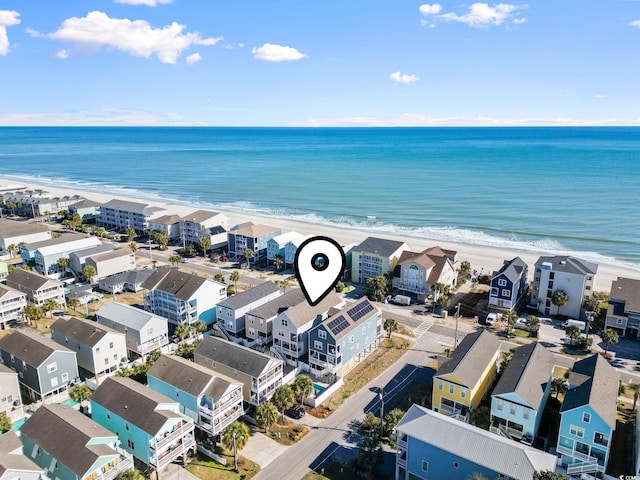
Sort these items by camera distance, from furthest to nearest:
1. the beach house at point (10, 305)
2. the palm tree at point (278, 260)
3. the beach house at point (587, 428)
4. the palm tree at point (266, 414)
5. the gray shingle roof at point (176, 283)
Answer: the palm tree at point (278, 260) < the gray shingle roof at point (176, 283) < the beach house at point (10, 305) < the palm tree at point (266, 414) < the beach house at point (587, 428)

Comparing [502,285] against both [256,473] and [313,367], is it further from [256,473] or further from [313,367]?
[256,473]

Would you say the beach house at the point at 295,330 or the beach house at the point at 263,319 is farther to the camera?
the beach house at the point at 263,319

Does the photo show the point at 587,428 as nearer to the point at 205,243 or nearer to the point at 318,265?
the point at 318,265

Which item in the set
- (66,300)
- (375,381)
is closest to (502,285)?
(375,381)

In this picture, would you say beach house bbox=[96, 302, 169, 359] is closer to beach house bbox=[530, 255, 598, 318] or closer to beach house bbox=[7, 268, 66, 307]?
beach house bbox=[7, 268, 66, 307]

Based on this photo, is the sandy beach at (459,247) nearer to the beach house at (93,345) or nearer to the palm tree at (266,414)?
the palm tree at (266,414)

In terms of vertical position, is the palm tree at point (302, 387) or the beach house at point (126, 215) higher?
the beach house at point (126, 215)

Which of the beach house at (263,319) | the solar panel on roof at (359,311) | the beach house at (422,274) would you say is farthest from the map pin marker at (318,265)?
the beach house at (422,274)
